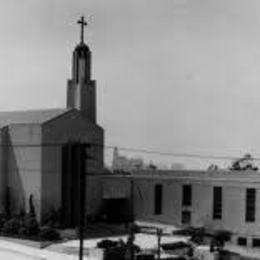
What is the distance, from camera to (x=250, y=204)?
52.8 meters

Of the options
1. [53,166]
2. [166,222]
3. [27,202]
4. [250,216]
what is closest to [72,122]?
[53,166]

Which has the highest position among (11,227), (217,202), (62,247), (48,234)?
(217,202)

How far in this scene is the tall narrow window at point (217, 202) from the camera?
54375 mm

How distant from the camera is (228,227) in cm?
5372

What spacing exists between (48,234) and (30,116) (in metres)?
11.5

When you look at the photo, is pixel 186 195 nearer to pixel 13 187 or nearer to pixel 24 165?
pixel 24 165

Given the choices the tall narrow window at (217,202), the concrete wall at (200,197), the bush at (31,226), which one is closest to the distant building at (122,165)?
the concrete wall at (200,197)

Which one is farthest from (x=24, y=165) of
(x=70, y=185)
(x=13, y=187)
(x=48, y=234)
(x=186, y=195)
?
(x=186, y=195)

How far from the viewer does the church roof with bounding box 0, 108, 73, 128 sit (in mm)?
52219

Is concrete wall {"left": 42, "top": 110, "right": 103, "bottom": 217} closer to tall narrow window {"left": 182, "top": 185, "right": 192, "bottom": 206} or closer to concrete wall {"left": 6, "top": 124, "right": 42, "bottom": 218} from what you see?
concrete wall {"left": 6, "top": 124, "right": 42, "bottom": 218}

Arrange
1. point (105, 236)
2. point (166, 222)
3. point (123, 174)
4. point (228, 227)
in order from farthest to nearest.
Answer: point (123, 174), point (166, 222), point (228, 227), point (105, 236)

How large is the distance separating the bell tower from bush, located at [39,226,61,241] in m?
12.5

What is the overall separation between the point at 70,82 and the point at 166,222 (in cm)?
1444

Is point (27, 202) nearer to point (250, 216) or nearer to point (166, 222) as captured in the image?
point (166, 222)
